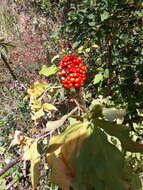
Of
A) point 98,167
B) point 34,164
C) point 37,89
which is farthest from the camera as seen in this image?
point 37,89

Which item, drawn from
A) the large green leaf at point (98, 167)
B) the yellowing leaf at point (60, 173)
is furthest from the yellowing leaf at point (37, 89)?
the large green leaf at point (98, 167)

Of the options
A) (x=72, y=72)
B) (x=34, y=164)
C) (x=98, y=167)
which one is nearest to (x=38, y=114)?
(x=72, y=72)

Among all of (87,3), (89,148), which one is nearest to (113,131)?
(89,148)

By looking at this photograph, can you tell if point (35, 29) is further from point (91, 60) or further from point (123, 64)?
point (123, 64)

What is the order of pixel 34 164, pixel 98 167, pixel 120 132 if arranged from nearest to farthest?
pixel 98 167 → pixel 120 132 → pixel 34 164

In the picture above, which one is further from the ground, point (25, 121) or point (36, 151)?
point (36, 151)

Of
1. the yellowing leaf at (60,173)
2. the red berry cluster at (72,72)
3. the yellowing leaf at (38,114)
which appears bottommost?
the yellowing leaf at (38,114)

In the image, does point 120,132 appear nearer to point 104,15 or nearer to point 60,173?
point 60,173

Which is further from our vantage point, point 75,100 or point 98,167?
point 75,100

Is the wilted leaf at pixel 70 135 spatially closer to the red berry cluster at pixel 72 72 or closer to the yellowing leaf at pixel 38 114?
the red berry cluster at pixel 72 72
